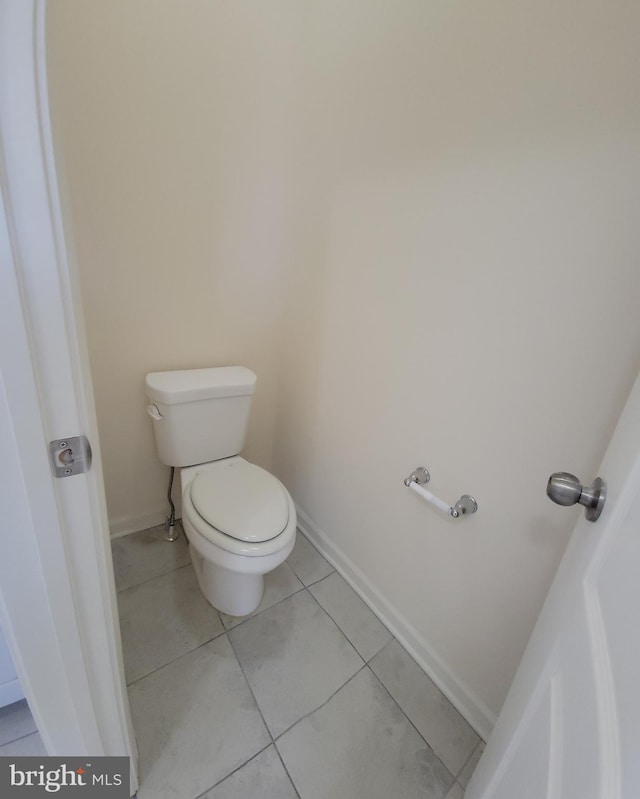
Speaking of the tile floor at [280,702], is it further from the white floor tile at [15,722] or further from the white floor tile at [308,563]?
the white floor tile at [15,722]

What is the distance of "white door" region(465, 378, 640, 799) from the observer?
13.8 inches

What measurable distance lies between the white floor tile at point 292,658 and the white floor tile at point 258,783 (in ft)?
0.23

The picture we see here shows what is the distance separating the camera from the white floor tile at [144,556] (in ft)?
4.72

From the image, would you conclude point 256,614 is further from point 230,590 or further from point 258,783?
point 258,783

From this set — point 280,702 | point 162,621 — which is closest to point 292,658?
point 280,702

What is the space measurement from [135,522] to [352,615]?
105cm

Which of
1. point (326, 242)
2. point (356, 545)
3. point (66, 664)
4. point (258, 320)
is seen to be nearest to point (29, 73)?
point (66, 664)

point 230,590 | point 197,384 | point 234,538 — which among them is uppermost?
point 197,384

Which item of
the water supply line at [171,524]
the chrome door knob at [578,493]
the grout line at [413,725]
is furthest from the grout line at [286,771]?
the chrome door knob at [578,493]

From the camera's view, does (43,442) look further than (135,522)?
No

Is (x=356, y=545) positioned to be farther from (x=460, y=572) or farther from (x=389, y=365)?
(x=389, y=365)

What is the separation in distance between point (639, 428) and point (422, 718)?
1128 mm

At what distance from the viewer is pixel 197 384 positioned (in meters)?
1.37

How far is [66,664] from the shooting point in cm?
59
